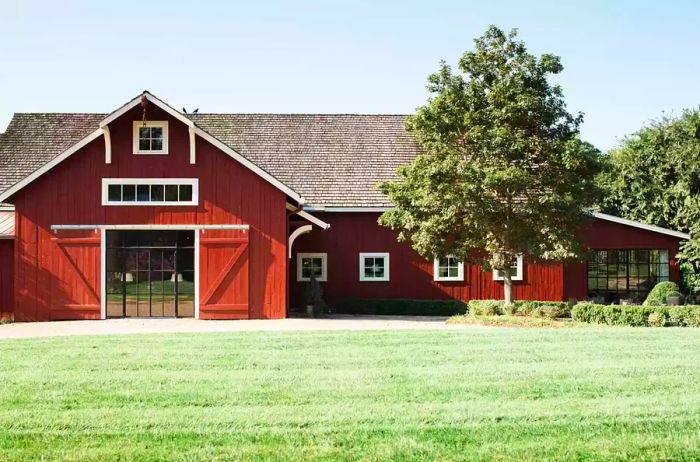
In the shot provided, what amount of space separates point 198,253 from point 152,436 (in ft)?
52.3

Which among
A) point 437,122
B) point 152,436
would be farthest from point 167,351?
point 437,122

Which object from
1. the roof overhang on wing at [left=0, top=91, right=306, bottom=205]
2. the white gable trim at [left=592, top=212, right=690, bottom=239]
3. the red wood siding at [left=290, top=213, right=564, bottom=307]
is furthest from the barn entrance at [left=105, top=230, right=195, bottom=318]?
the white gable trim at [left=592, top=212, right=690, bottom=239]

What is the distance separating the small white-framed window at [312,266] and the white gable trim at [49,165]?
7.41m

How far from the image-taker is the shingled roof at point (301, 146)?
28.0 metres

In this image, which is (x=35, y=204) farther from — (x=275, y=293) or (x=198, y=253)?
(x=275, y=293)

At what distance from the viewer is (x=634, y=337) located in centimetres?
1641

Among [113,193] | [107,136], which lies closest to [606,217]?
[113,193]

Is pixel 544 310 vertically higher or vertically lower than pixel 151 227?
lower

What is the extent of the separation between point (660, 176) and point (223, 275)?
15.6m

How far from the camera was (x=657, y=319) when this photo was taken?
813 inches

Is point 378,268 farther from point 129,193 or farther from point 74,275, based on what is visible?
point 74,275

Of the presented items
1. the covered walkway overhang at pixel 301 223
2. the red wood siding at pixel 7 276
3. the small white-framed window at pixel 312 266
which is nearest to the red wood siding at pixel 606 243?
the small white-framed window at pixel 312 266

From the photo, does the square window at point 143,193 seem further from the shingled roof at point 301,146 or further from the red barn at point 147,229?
the shingled roof at point 301,146

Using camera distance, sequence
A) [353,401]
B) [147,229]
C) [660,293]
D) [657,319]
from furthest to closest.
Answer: [660,293], [147,229], [657,319], [353,401]
